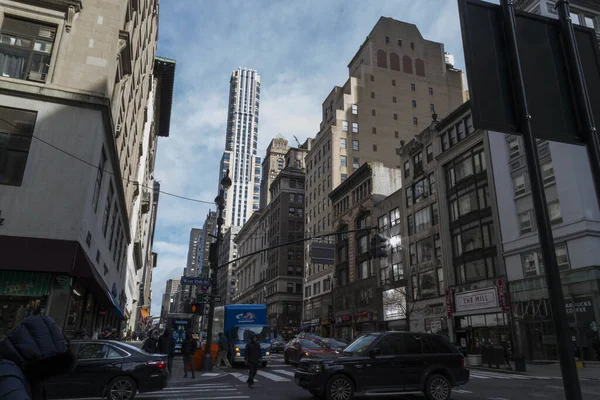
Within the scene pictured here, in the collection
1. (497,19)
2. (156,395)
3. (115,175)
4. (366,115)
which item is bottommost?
(156,395)

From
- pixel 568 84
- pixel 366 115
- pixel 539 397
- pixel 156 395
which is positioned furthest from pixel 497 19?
pixel 366 115

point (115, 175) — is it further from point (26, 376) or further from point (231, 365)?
point (26, 376)

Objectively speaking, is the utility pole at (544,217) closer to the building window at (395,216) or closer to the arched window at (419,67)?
the building window at (395,216)

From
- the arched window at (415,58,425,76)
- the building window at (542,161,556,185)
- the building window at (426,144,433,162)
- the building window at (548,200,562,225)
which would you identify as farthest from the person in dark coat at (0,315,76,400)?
the arched window at (415,58,425,76)

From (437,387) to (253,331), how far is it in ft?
59.3

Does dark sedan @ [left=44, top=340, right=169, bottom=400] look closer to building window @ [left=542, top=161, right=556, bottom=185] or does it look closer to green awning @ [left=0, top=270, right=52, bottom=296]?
green awning @ [left=0, top=270, right=52, bottom=296]

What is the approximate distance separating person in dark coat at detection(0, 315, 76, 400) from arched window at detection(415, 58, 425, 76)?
7824cm

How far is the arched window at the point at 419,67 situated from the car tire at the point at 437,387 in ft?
229

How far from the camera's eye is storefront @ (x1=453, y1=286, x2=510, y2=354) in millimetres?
34438

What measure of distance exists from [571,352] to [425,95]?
75531mm

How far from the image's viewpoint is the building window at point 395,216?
5100 cm

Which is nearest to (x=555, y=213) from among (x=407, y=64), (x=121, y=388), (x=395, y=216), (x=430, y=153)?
(x=430, y=153)

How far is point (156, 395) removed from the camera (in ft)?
43.8

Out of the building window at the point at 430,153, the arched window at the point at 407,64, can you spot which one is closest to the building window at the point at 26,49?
the building window at the point at 430,153
